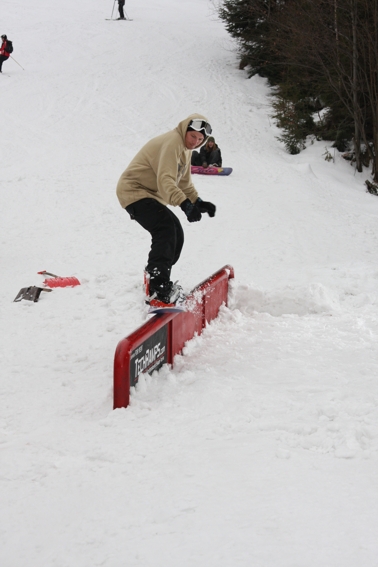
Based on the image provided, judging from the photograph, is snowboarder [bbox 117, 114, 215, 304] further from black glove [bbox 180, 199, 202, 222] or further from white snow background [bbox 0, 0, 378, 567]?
white snow background [bbox 0, 0, 378, 567]

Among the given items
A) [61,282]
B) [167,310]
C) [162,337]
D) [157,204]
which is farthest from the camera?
[61,282]

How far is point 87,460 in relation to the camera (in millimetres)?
2873

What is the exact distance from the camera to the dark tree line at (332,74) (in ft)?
39.5

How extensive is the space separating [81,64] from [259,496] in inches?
820

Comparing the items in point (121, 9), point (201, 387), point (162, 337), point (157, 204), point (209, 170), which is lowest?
point (209, 170)

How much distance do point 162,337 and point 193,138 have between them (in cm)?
148

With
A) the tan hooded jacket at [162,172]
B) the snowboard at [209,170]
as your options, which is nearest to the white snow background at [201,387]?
the snowboard at [209,170]

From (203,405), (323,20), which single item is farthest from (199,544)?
(323,20)

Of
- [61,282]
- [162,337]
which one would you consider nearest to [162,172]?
[162,337]

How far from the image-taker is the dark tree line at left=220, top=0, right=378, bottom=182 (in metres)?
12.0

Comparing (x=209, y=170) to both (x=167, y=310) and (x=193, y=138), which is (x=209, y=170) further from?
(x=167, y=310)

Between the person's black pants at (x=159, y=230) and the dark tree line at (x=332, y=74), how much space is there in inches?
346

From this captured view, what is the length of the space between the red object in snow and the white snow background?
0.16 meters

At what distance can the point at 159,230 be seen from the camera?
4.75 metres
